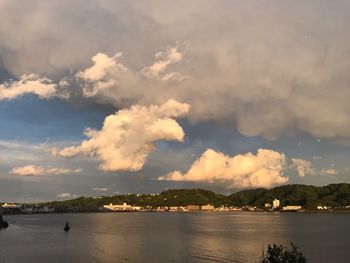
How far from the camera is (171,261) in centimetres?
9838

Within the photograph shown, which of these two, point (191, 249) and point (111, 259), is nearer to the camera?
point (111, 259)

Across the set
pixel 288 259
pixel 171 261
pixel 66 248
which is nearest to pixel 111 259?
pixel 171 261

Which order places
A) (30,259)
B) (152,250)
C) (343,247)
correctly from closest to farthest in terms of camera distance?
(30,259) < (152,250) < (343,247)

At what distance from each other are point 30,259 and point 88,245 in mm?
32126

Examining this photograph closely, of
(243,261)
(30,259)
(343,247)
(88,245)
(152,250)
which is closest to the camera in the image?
(243,261)

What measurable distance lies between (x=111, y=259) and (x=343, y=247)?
66.0 metres

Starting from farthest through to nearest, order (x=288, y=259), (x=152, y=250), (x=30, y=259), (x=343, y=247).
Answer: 1. (x=343, y=247)
2. (x=152, y=250)
3. (x=30, y=259)
4. (x=288, y=259)

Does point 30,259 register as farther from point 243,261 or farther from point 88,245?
point 243,261

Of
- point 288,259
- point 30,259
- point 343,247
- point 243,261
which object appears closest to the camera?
point 288,259

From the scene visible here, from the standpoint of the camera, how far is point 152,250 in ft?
390

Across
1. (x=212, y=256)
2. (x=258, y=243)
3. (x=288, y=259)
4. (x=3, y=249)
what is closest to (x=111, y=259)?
(x=212, y=256)

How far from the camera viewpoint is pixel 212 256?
106 metres

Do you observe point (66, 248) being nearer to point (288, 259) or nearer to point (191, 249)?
point (191, 249)

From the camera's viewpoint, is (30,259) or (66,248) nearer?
(30,259)
